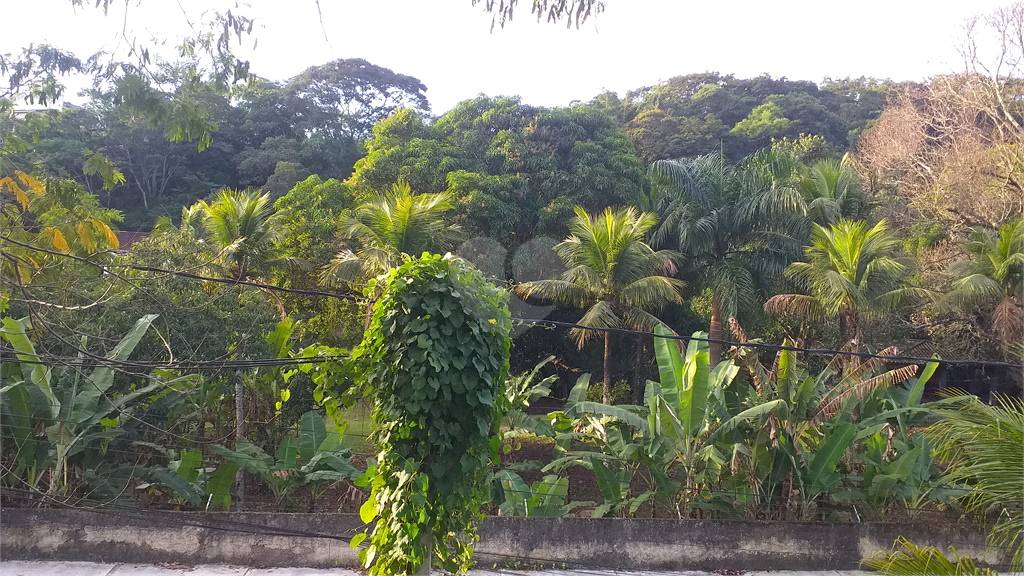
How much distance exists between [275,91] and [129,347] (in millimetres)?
28078

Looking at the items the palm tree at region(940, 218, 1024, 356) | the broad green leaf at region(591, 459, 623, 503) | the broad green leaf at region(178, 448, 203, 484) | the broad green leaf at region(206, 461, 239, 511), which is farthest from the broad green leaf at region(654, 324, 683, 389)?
the palm tree at region(940, 218, 1024, 356)

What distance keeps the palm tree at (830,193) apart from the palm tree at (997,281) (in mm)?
2468

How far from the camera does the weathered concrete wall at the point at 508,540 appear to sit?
5988mm

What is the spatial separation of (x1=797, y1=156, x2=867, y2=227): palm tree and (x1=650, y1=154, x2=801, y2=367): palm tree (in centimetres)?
54

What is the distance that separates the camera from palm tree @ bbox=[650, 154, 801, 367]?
49.7ft

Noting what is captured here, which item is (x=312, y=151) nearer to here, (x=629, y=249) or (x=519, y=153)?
(x=519, y=153)

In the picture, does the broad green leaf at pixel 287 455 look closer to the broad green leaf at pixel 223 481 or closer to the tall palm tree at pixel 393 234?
the broad green leaf at pixel 223 481

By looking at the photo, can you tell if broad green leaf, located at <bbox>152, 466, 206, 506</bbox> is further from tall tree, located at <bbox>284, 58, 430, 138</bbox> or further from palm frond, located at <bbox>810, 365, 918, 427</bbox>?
tall tree, located at <bbox>284, 58, 430, 138</bbox>

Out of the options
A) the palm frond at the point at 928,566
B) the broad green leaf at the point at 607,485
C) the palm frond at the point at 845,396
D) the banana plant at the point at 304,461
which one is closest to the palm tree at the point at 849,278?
the palm frond at the point at 845,396

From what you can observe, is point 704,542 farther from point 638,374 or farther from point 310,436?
point 638,374

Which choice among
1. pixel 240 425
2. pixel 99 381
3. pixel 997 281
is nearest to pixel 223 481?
pixel 240 425

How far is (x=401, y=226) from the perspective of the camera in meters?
12.2

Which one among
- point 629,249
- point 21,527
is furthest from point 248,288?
point 629,249

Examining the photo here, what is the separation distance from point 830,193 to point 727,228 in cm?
253
